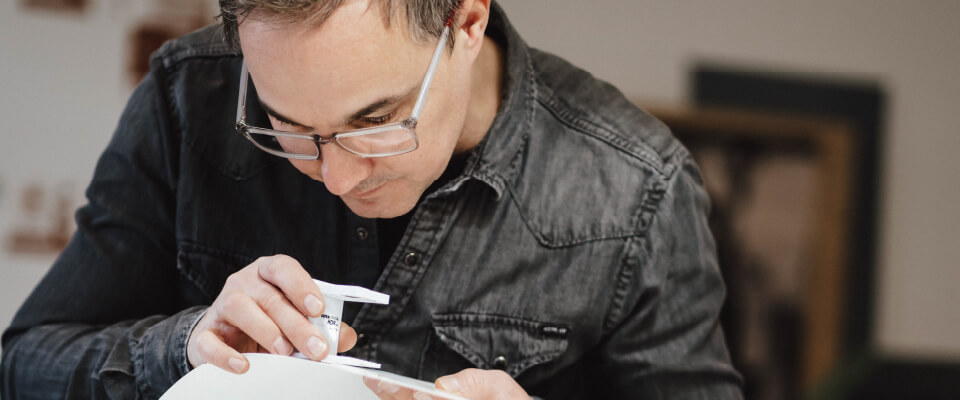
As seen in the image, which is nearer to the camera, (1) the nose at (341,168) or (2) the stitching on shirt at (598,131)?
(1) the nose at (341,168)

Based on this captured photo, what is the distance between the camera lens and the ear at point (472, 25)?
88 cm

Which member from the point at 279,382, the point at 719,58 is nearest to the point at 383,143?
the point at 279,382

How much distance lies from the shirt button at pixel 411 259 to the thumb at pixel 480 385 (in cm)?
20

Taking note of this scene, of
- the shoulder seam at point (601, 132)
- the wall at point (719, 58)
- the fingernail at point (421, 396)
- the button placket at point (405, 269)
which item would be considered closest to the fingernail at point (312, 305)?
the fingernail at point (421, 396)

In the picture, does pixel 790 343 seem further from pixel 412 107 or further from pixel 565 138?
pixel 412 107

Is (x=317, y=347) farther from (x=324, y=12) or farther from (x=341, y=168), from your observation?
(x=324, y=12)

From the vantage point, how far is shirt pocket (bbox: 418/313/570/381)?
3.28 feet

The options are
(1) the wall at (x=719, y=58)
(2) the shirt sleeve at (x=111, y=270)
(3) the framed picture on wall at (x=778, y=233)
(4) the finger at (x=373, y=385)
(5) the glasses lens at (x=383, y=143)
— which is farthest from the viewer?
(3) the framed picture on wall at (x=778, y=233)

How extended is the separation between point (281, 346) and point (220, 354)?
0.17 feet

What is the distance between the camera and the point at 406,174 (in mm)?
861

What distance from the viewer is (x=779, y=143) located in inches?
94.3

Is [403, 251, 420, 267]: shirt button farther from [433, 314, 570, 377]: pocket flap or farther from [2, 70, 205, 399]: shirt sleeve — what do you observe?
[2, 70, 205, 399]: shirt sleeve

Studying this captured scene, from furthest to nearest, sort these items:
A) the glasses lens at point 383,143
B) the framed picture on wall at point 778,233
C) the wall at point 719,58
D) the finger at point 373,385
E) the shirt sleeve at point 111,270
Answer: the framed picture on wall at point 778,233 < the wall at point 719,58 < the shirt sleeve at point 111,270 < the glasses lens at point 383,143 < the finger at point 373,385

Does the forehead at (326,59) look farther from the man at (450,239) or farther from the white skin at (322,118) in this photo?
the man at (450,239)
